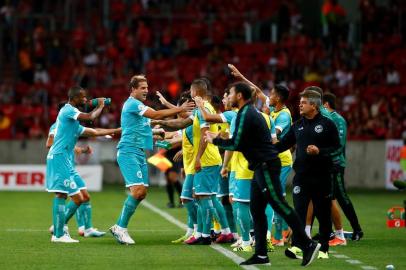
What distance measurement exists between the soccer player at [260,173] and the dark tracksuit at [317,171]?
73cm

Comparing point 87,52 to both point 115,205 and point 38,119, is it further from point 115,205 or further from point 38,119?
point 115,205

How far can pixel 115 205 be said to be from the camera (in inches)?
986

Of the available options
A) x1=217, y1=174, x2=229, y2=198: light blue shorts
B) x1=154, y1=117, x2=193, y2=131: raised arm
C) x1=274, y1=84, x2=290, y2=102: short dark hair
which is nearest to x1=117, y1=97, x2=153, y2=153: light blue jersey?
x1=154, y1=117, x2=193, y2=131: raised arm

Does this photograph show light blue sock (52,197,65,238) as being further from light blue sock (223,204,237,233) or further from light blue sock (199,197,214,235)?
light blue sock (223,204,237,233)

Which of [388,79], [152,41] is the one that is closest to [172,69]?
[152,41]

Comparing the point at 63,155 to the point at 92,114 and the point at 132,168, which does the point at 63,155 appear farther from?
the point at 132,168

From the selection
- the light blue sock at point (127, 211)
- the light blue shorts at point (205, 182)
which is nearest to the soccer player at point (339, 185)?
the light blue shorts at point (205, 182)

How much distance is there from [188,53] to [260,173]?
2553 cm

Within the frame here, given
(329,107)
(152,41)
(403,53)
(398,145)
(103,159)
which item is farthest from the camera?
(152,41)

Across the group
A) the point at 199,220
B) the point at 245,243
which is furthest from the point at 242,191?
the point at 199,220

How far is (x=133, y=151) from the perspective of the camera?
1600cm

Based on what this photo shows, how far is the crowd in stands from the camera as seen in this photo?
3478 cm

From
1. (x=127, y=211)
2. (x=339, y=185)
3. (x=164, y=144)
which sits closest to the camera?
(x=127, y=211)

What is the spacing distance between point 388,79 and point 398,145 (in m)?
4.04
